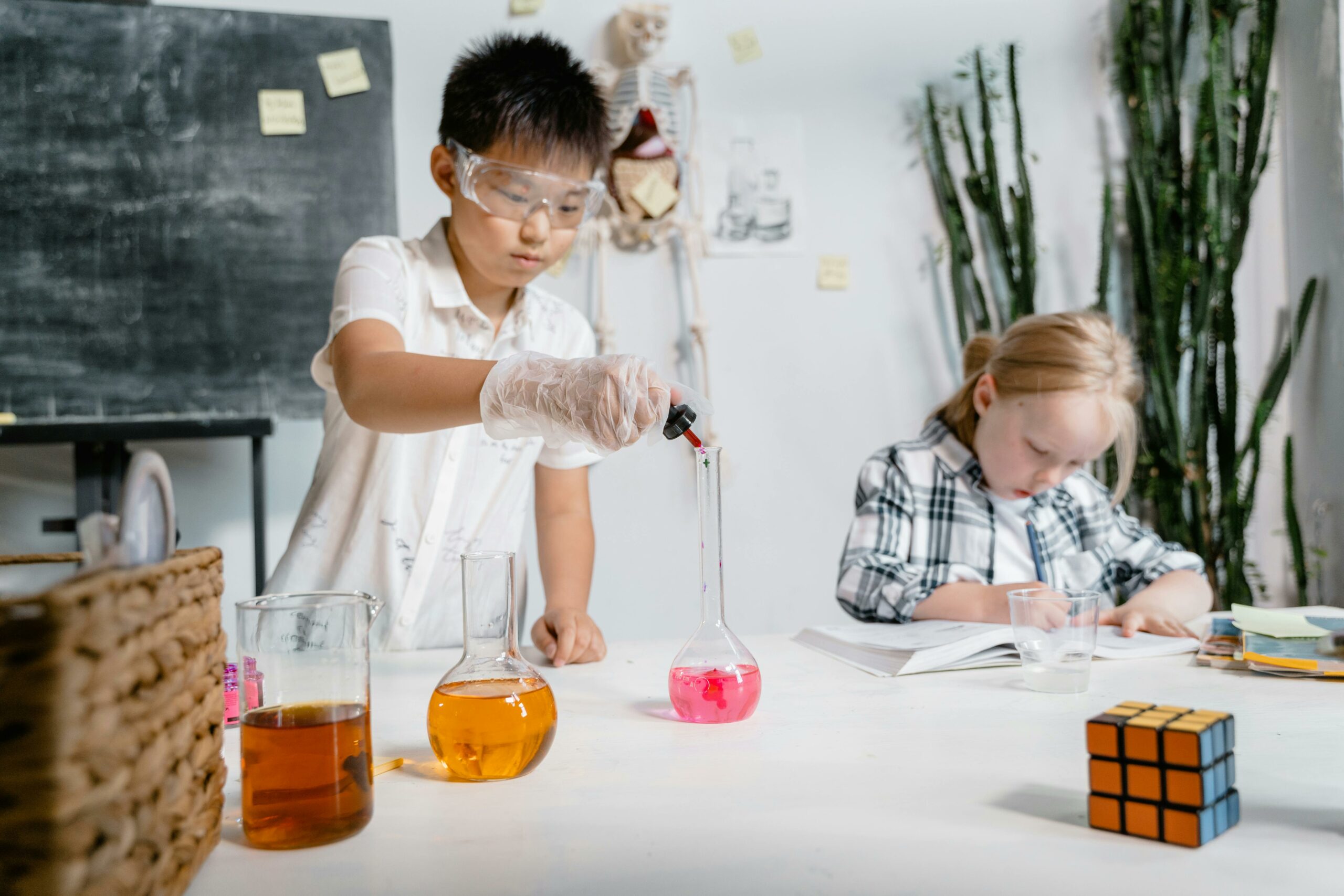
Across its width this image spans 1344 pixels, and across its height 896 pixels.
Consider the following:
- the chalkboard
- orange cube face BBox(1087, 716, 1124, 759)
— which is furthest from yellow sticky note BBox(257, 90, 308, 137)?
orange cube face BBox(1087, 716, 1124, 759)

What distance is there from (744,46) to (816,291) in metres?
0.64

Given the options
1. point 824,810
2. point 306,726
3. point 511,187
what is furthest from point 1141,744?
point 511,187

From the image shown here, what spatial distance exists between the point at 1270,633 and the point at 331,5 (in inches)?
90.5

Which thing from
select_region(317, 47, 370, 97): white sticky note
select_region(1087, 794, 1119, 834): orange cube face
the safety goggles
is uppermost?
select_region(317, 47, 370, 97): white sticky note

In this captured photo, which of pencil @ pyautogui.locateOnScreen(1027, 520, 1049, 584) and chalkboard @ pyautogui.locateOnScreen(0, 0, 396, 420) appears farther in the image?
chalkboard @ pyautogui.locateOnScreen(0, 0, 396, 420)

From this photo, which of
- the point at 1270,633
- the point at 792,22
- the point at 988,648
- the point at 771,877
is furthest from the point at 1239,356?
the point at 771,877

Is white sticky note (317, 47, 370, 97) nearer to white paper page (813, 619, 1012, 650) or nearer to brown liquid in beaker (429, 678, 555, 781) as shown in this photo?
white paper page (813, 619, 1012, 650)

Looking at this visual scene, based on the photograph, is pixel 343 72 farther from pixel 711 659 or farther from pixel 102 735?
pixel 102 735

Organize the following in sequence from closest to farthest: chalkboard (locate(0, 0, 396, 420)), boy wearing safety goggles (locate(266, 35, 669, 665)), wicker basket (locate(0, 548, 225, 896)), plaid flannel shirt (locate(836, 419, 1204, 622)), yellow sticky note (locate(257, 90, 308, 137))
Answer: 1. wicker basket (locate(0, 548, 225, 896))
2. boy wearing safety goggles (locate(266, 35, 669, 665))
3. plaid flannel shirt (locate(836, 419, 1204, 622))
4. chalkboard (locate(0, 0, 396, 420))
5. yellow sticky note (locate(257, 90, 308, 137))

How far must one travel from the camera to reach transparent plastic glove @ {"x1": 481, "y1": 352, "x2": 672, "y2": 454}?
0.85m

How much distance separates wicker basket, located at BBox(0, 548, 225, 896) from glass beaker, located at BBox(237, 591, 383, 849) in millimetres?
45

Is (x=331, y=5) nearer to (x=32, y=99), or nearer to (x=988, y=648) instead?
(x=32, y=99)

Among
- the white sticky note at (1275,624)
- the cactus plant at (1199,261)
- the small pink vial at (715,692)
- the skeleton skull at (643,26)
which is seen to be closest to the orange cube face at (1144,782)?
the small pink vial at (715,692)

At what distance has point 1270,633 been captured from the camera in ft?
3.45
